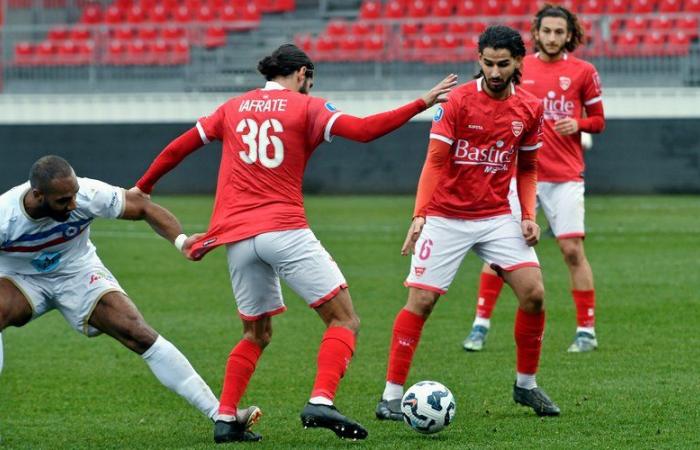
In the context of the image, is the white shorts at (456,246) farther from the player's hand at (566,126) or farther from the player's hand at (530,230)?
the player's hand at (566,126)

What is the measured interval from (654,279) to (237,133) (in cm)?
743

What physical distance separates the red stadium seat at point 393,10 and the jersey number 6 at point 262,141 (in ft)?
68.7

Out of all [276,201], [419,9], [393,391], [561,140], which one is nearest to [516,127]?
[276,201]

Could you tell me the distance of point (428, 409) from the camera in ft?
21.9

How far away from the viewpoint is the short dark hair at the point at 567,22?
9.44 m

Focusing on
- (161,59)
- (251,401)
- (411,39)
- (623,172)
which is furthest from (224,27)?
(251,401)

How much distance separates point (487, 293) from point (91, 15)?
2141 cm

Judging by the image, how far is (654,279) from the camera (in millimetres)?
13055

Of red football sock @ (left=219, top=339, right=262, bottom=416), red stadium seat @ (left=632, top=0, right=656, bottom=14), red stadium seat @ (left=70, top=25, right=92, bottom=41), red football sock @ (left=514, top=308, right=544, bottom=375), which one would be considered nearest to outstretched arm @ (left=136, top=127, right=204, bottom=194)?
red football sock @ (left=219, top=339, right=262, bottom=416)

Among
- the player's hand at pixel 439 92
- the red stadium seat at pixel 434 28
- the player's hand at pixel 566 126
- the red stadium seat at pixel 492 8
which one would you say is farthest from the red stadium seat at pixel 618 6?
the player's hand at pixel 439 92

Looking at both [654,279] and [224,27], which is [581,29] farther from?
[224,27]

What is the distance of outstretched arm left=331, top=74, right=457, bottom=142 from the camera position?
249 inches

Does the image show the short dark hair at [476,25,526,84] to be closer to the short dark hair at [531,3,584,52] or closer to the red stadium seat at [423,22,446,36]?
the short dark hair at [531,3,584,52]

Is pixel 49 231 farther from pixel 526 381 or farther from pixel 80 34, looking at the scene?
pixel 80 34
